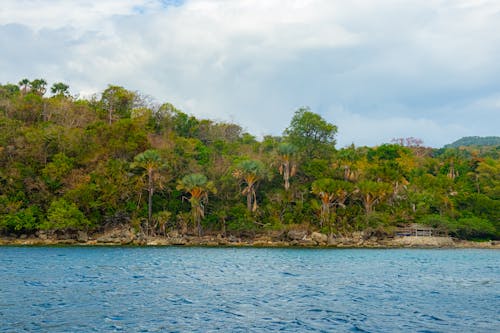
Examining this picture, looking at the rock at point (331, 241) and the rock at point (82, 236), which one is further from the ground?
the rock at point (82, 236)

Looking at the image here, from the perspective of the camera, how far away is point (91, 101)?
88.9 m

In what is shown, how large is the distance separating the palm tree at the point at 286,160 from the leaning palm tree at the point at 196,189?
11.5 meters

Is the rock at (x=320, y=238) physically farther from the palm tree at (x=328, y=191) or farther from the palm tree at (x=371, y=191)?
the palm tree at (x=371, y=191)

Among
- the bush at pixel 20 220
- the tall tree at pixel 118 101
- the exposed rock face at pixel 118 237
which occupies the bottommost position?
the exposed rock face at pixel 118 237

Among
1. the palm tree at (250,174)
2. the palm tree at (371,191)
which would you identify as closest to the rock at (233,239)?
the palm tree at (250,174)

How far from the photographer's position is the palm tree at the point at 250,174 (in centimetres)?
6938

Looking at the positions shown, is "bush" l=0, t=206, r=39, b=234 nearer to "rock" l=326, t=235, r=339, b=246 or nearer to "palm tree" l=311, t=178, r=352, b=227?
"palm tree" l=311, t=178, r=352, b=227

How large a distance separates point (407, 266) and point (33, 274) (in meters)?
27.4

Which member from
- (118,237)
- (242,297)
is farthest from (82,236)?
(242,297)

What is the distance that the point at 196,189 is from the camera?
6669 centimetres

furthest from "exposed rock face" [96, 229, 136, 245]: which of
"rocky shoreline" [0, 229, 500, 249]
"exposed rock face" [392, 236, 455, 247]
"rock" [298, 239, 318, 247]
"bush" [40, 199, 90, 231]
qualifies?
"exposed rock face" [392, 236, 455, 247]

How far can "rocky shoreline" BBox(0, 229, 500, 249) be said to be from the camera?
2527 inches

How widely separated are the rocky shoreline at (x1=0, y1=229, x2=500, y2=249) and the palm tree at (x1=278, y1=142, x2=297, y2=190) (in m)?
9.12

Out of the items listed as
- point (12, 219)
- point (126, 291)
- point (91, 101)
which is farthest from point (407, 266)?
point (91, 101)
